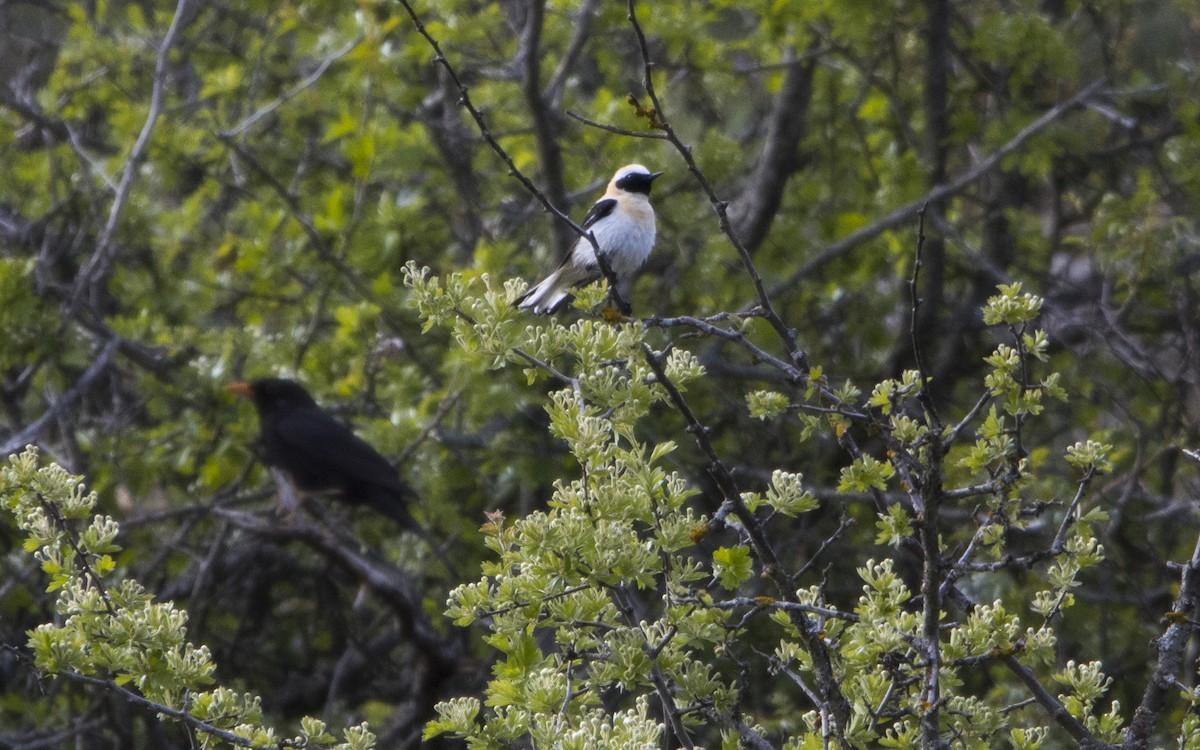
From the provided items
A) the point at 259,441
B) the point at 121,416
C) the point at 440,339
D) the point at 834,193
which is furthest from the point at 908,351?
the point at 121,416

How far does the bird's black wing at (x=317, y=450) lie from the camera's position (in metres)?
7.00

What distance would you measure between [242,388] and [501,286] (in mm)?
1505

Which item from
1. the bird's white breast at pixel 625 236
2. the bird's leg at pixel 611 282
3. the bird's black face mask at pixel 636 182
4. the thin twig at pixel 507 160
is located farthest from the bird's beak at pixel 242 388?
the thin twig at pixel 507 160

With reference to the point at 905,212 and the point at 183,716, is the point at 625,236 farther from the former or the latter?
the point at 183,716

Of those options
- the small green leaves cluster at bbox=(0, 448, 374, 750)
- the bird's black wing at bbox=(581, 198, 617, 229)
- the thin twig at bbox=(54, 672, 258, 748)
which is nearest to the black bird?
the bird's black wing at bbox=(581, 198, 617, 229)

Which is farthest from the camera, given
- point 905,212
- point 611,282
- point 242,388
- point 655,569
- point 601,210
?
point 242,388

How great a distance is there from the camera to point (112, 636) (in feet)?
8.98

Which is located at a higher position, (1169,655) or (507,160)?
(507,160)

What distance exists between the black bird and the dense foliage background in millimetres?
158

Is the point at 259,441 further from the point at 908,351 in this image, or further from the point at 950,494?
the point at 950,494

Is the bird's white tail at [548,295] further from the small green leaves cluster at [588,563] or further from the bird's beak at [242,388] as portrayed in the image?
the small green leaves cluster at [588,563]

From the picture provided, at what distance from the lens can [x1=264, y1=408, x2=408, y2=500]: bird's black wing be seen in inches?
275

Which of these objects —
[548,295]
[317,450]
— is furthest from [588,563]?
[317,450]

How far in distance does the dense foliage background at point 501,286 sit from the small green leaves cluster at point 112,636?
8.49ft
